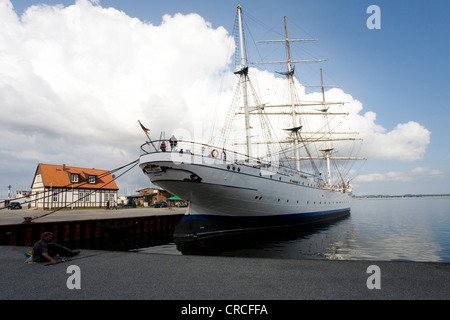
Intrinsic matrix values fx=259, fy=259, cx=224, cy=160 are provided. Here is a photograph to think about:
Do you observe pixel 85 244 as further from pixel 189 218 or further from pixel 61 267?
pixel 61 267

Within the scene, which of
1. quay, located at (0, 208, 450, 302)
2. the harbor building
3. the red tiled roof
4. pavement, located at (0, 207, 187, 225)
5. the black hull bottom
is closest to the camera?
quay, located at (0, 208, 450, 302)

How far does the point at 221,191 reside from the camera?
52.7ft

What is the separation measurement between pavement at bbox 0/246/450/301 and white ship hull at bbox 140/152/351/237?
754 centimetres

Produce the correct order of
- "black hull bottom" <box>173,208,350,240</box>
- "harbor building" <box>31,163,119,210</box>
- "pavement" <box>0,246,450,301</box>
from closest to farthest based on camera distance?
"pavement" <box>0,246,450,301</box>, "black hull bottom" <box>173,208,350,240</box>, "harbor building" <box>31,163,119,210</box>

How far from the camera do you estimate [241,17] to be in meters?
23.7

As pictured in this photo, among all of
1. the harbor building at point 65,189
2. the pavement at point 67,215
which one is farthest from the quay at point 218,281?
the harbor building at point 65,189

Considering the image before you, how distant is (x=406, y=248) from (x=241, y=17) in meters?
22.2

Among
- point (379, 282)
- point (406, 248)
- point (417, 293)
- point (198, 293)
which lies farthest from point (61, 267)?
point (406, 248)

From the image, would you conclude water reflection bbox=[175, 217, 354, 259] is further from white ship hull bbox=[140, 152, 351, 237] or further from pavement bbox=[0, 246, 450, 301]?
pavement bbox=[0, 246, 450, 301]

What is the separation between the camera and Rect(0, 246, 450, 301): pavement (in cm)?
498

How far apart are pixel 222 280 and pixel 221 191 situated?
1018 cm

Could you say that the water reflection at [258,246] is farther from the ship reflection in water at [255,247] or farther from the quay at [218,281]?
the quay at [218,281]

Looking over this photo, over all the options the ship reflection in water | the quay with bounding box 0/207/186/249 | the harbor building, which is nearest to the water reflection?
the ship reflection in water

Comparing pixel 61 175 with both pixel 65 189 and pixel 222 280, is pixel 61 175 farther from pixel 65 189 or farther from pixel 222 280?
pixel 222 280
